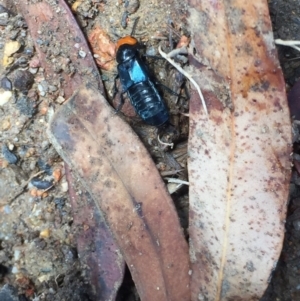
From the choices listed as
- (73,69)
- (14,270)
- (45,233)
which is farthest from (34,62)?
(14,270)

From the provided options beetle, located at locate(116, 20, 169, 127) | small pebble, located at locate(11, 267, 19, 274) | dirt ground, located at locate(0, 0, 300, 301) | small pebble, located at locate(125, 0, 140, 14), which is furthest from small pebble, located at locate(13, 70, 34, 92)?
small pebble, located at locate(11, 267, 19, 274)

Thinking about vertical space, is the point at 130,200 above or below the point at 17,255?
above

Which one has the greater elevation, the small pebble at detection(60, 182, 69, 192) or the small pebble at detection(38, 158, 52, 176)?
the small pebble at detection(38, 158, 52, 176)

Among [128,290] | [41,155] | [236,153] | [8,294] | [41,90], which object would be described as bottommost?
[128,290]

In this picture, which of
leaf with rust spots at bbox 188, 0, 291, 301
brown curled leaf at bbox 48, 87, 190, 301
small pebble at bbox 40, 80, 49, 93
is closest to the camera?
leaf with rust spots at bbox 188, 0, 291, 301

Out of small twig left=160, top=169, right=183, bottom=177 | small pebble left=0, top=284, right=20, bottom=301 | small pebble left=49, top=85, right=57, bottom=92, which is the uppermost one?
small pebble left=49, top=85, right=57, bottom=92

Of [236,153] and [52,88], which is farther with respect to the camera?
[52,88]

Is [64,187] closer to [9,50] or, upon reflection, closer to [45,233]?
[45,233]

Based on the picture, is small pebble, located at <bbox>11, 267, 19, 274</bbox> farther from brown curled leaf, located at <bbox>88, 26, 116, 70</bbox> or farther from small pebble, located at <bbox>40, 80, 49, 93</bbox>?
brown curled leaf, located at <bbox>88, 26, 116, 70</bbox>
